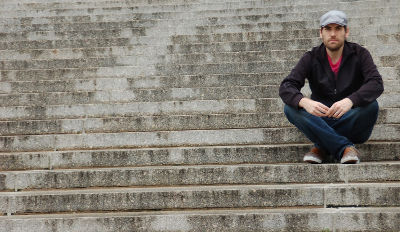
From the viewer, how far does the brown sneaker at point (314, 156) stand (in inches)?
136

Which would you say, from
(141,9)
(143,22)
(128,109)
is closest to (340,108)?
(128,109)

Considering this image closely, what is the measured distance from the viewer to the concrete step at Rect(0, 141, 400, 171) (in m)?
3.73

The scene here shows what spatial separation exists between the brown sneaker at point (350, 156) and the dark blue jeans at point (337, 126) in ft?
0.11

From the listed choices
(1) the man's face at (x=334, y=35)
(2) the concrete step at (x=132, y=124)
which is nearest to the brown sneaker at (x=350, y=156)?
(1) the man's face at (x=334, y=35)

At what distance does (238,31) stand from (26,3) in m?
4.67

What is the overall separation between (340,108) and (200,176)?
126cm

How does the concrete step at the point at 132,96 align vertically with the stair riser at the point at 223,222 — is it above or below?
above

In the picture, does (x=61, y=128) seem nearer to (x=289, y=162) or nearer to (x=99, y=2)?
(x=289, y=162)

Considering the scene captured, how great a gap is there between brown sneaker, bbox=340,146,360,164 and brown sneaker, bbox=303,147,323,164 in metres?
0.21

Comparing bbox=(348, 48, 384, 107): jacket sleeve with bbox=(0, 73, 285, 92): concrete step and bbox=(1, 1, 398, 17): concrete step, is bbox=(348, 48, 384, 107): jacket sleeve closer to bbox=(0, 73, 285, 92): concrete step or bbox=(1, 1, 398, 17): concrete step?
bbox=(0, 73, 285, 92): concrete step

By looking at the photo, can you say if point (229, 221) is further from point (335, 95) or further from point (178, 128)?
point (178, 128)

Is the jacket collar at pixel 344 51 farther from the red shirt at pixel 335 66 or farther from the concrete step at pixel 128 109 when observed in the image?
the concrete step at pixel 128 109

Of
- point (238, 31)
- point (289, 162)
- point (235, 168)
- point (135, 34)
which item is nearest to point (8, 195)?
point (235, 168)

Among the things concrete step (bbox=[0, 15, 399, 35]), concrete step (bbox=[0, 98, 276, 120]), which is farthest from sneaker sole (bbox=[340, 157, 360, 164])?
concrete step (bbox=[0, 15, 399, 35])
